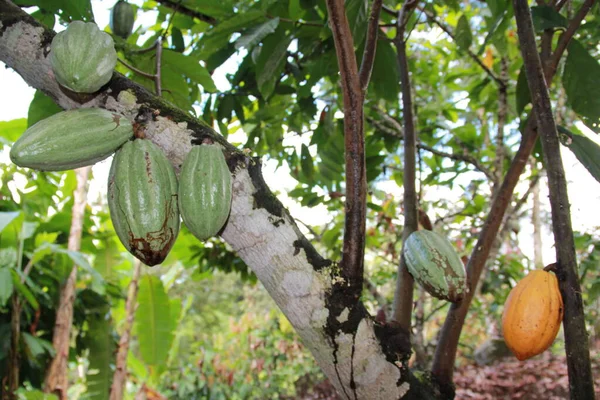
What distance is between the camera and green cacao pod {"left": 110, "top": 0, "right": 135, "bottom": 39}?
1516 mm

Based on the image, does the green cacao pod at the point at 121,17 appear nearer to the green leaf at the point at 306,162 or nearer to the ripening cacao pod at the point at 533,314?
the green leaf at the point at 306,162

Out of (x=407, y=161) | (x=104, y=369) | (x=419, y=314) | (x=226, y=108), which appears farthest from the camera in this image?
(x=104, y=369)

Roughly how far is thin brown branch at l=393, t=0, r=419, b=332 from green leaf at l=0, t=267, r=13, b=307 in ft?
5.07

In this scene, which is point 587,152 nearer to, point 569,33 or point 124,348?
point 569,33

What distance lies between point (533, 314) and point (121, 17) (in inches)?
53.6

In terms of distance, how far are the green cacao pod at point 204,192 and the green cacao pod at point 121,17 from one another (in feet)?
3.02

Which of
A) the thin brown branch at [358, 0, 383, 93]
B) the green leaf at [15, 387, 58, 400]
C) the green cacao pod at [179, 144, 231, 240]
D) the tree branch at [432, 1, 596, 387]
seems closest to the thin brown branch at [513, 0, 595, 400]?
the tree branch at [432, 1, 596, 387]

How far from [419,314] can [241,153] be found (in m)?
1.43

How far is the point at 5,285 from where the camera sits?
1998 mm

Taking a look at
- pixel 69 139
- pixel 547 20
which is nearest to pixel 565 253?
pixel 547 20

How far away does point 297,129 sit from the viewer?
7.03ft

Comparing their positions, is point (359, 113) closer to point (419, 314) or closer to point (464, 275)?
point (464, 275)

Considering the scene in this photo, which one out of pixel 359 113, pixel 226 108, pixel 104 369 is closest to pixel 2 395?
pixel 104 369

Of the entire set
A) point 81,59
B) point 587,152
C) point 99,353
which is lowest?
point 99,353
